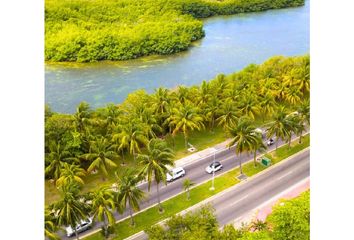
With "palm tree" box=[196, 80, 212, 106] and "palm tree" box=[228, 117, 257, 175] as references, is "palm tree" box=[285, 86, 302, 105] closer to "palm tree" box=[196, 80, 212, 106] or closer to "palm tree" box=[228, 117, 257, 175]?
"palm tree" box=[196, 80, 212, 106]

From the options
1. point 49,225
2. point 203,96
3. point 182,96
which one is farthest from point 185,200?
point 203,96

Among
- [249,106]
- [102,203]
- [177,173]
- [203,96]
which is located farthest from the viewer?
[203,96]

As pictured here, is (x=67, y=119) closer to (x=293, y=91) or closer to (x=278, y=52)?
(x=293, y=91)

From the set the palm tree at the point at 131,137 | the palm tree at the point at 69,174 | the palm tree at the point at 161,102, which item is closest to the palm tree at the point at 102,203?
the palm tree at the point at 69,174

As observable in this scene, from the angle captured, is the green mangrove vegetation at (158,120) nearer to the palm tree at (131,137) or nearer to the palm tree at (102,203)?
the palm tree at (131,137)

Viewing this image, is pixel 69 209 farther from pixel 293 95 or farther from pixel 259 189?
pixel 293 95
